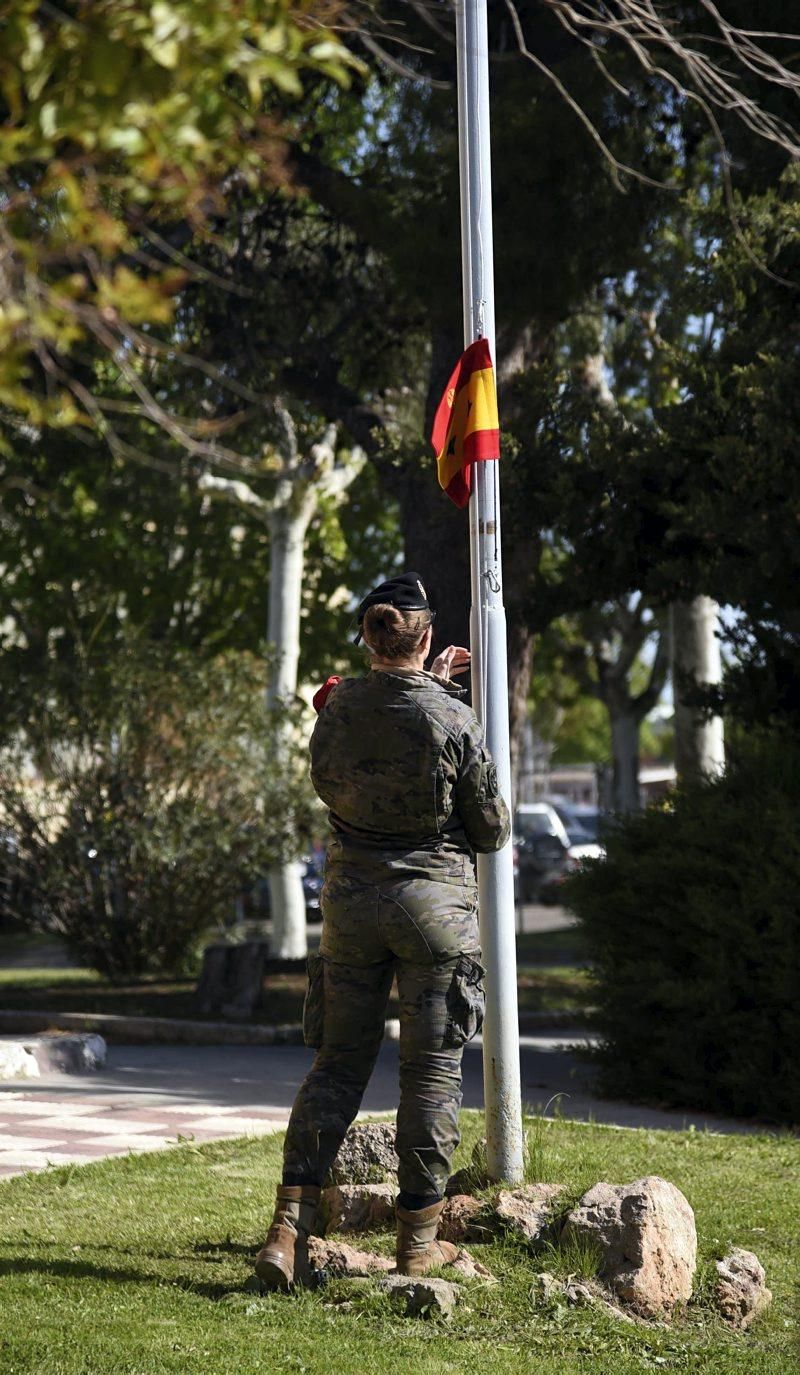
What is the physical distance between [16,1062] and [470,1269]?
5211 mm

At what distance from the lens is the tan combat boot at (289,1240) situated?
5051 mm

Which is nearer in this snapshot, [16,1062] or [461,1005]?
[461,1005]

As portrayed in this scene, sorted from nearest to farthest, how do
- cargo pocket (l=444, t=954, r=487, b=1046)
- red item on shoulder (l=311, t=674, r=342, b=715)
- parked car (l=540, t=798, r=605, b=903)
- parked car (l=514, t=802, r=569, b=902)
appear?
cargo pocket (l=444, t=954, r=487, b=1046), red item on shoulder (l=311, t=674, r=342, b=715), parked car (l=540, t=798, r=605, b=903), parked car (l=514, t=802, r=569, b=902)

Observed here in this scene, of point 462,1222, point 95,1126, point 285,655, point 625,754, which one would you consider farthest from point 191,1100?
point 625,754

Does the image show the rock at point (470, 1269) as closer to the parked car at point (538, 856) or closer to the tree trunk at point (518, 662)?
the tree trunk at point (518, 662)

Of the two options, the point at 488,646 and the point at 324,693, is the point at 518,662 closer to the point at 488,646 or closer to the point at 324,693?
the point at 488,646

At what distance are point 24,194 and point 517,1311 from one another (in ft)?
11.5

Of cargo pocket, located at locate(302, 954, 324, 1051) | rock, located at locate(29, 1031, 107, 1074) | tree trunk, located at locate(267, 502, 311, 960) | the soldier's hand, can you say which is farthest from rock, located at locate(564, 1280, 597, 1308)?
tree trunk, located at locate(267, 502, 311, 960)

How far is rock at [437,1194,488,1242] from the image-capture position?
5594mm

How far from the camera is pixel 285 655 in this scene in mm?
18359

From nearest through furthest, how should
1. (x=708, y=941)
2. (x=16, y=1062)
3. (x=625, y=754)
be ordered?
1. (x=708, y=941)
2. (x=16, y=1062)
3. (x=625, y=754)

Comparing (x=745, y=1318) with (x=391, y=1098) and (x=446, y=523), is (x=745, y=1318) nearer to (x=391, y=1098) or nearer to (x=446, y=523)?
(x=391, y=1098)

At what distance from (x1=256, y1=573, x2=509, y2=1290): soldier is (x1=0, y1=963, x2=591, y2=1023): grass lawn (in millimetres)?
7310

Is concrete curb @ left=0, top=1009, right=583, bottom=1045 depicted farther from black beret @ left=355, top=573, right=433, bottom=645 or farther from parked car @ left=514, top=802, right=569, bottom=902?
parked car @ left=514, top=802, right=569, bottom=902
